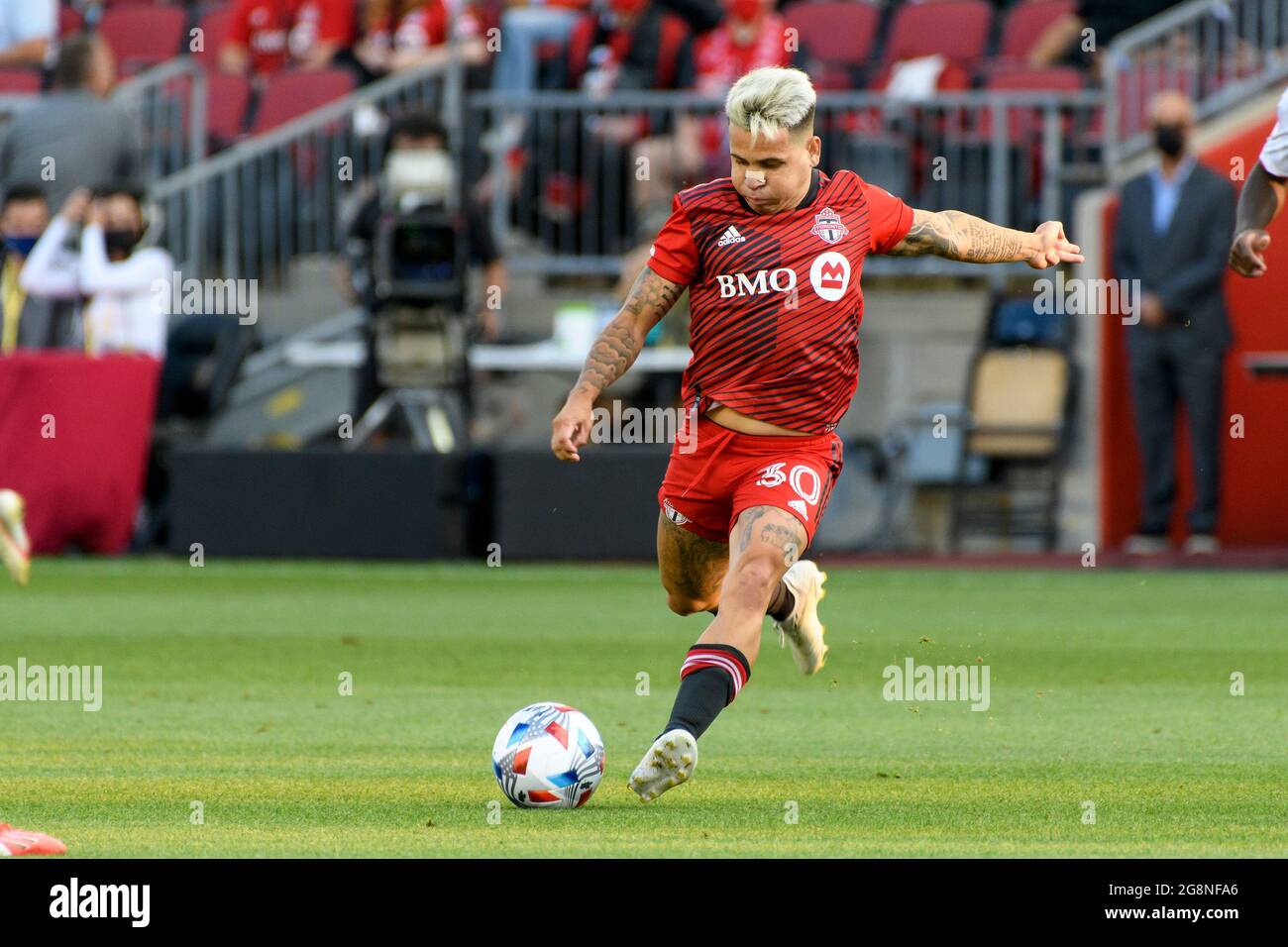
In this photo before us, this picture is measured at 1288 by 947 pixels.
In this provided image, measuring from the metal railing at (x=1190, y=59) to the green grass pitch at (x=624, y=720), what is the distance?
192 inches

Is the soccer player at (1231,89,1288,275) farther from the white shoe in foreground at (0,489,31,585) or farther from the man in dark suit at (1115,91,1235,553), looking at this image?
the man in dark suit at (1115,91,1235,553)

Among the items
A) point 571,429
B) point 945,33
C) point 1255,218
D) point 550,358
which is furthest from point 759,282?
point 945,33

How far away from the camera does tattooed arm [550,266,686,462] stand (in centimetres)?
800

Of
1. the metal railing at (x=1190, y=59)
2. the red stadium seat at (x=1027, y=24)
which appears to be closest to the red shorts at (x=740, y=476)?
the metal railing at (x=1190, y=59)

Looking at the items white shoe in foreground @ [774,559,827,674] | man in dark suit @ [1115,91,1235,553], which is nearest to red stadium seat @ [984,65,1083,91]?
man in dark suit @ [1115,91,1235,553]

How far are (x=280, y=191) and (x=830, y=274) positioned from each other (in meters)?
14.6

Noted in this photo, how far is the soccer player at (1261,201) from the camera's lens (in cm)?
940

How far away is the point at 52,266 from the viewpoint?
1998cm

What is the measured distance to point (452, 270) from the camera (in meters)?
19.5

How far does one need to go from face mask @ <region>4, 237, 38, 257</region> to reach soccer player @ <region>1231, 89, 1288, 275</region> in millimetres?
12653

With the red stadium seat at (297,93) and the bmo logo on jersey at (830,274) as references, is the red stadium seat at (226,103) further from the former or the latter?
the bmo logo on jersey at (830,274)
